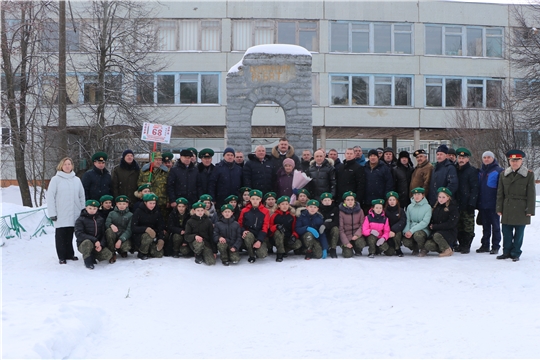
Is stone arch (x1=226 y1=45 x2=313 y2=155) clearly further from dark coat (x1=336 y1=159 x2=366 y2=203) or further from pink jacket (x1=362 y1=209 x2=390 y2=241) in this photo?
pink jacket (x1=362 y1=209 x2=390 y2=241)

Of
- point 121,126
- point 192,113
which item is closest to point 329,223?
point 121,126

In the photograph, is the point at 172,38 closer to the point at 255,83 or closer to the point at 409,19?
the point at 409,19

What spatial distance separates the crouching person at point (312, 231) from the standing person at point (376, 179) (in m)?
1.24

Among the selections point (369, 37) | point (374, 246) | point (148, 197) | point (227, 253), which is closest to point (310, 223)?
point (374, 246)

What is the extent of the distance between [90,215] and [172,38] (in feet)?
63.9

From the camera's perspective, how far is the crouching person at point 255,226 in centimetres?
852

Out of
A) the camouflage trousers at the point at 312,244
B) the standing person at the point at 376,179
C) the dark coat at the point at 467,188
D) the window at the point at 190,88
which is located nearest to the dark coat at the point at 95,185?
the camouflage trousers at the point at 312,244

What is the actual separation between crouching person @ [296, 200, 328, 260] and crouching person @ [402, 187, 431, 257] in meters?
1.43

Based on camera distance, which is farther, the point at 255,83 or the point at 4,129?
the point at 4,129

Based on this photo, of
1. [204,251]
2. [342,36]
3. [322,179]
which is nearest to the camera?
[204,251]

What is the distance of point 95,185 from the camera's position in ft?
29.7

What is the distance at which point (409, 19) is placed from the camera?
26.5m

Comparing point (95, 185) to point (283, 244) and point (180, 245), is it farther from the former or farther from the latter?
point (283, 244)

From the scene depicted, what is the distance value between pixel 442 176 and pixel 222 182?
12.9ft
